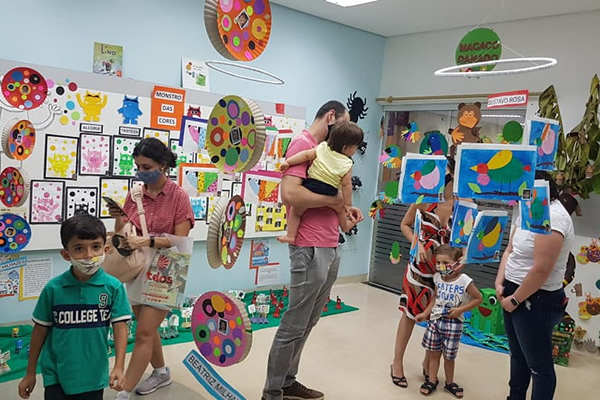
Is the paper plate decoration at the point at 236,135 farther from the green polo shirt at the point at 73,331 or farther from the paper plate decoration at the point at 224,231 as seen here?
the green polo shirt at the point at 73,331

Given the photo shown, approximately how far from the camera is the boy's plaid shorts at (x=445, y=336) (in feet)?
9.97

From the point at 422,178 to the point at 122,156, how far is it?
8.66 ft

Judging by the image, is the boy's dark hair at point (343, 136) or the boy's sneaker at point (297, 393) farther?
the boy's sneaker at point (297, 393)

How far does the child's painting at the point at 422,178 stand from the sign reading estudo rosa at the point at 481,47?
1582mm

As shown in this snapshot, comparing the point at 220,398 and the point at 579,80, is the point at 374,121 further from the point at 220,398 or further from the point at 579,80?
the point at 220,398

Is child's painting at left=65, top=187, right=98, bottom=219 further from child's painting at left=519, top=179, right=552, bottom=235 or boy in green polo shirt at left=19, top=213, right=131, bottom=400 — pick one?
child's painting at left=519, top=179, right=552, bottom=235

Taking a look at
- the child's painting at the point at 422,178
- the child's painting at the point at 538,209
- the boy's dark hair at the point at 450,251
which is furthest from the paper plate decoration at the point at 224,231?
the boy's dark hair at the point at 450,251

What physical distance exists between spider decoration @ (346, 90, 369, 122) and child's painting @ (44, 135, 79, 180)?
9.63 ft

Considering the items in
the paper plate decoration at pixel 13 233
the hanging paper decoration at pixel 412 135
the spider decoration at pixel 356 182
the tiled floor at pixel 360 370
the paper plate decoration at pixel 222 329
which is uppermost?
the hanging paper decoration at pixel 412 135

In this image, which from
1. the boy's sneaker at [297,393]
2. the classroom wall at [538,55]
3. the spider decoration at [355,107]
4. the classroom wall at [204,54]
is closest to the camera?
the boy's sneaker at [297,393]

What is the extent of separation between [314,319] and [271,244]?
240 cm

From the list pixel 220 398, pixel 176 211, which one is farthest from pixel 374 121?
pixel 220 398

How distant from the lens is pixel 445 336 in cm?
306

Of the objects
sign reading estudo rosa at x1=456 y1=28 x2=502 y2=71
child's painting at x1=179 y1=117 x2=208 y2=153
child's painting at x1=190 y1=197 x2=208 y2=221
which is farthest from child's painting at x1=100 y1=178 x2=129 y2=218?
sign reading estudo rosa at x1=456 y1=28 x2=502 y2=71
